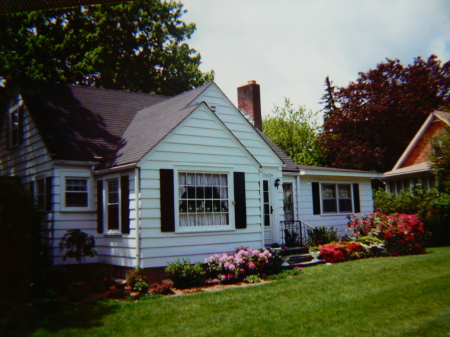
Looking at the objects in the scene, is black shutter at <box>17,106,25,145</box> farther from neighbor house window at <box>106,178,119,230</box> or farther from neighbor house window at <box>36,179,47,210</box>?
neighbor house window at <box>106,178,119,230</box>

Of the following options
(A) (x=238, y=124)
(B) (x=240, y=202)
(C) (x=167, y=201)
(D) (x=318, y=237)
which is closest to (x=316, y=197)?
(D) (x=318, y=237)

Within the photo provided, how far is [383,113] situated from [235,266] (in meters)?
24.2

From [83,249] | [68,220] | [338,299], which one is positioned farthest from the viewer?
[68,220]

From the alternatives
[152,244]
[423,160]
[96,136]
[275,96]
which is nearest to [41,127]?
[96,136]

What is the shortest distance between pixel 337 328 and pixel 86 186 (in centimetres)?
885

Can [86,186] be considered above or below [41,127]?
→ below

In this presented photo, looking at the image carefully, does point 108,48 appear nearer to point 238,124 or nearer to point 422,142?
point 238,124

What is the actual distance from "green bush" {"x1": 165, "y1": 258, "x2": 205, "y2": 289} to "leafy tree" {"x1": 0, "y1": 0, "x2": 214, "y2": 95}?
16523 millimetres

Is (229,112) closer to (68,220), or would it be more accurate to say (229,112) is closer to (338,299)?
(68,220)

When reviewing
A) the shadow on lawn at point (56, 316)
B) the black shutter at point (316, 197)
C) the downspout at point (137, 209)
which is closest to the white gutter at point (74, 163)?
the downspout at point (137, 209)

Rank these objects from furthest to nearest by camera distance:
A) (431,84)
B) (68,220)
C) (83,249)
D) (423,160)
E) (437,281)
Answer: (431,84) < (423,160) < (68,220) < (83,249) < (437,281)

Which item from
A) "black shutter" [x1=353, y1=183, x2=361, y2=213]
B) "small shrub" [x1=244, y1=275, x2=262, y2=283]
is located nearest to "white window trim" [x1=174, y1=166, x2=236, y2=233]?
"small shrub" [x1=244, y1=275, x2=262, y2=283]

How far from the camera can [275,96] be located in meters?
36.9

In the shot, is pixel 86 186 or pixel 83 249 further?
pixel 86 186
